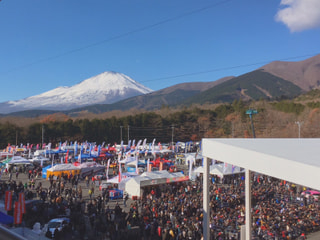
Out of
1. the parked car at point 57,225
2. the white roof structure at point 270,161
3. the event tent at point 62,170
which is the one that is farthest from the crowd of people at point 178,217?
the event tent at point 62,170

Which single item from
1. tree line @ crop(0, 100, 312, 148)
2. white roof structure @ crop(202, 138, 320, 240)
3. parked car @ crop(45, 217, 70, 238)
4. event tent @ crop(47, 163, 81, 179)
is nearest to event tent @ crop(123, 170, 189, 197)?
parked car @ crop(45, 217, 70, 238)

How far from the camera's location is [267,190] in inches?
580

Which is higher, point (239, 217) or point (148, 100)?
point (148, 100)

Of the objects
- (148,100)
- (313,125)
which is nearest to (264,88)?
(148,100)

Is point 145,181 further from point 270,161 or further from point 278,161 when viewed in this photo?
point 278,161

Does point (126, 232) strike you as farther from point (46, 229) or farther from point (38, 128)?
point (38, 128)

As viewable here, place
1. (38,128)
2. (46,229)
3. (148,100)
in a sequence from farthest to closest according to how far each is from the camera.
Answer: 1. (148,100)
2. (38,128)
3. (46,229)

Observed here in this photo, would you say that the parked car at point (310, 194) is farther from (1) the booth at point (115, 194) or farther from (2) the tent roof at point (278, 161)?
(2) the tent roof at point (278, 161)

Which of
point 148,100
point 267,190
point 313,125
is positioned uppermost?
point 148,100

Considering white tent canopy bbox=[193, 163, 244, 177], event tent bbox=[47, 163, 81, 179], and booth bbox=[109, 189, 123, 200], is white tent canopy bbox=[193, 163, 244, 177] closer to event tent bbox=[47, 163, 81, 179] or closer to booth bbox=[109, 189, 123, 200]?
booth bbox=[109, 189, 123, 200]

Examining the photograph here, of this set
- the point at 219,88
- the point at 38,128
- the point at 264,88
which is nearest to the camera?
the point at 38,128

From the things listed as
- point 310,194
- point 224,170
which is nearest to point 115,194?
point 224,170

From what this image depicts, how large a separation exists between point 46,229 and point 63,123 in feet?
120

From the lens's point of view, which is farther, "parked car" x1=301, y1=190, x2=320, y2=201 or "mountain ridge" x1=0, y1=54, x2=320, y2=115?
"mountain ridge" x1=0, y1=54, x2=320, y2=115
